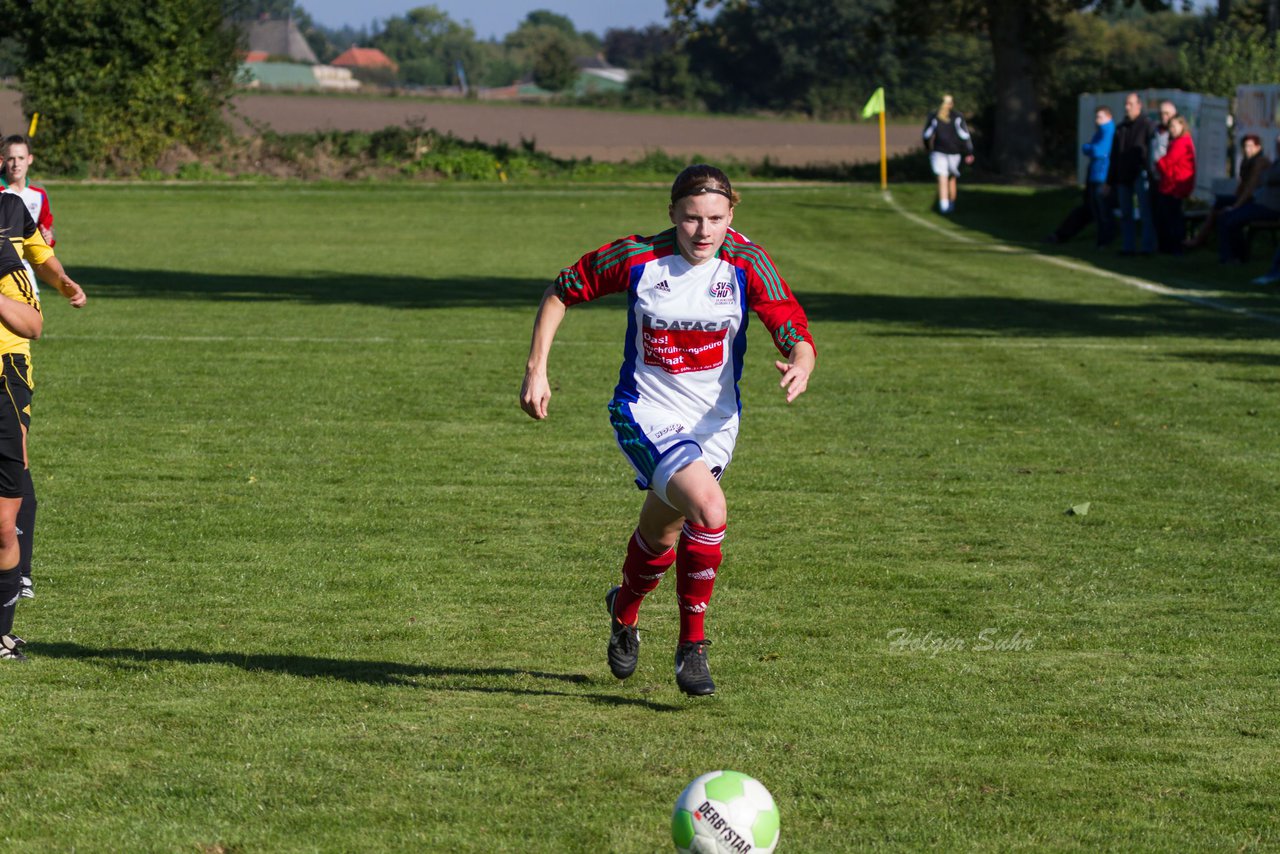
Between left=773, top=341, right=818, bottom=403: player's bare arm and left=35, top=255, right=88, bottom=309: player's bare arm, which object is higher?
left=35, top=255, right=88, bottom=309: player's bare arm

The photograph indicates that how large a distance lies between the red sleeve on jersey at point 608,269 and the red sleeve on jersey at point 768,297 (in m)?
0.25

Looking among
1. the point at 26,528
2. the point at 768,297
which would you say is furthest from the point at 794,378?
the point at 26,528

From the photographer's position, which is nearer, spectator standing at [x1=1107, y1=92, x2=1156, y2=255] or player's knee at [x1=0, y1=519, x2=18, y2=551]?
player's knee at [x1=0, y1=519, x2=18, y2=551]

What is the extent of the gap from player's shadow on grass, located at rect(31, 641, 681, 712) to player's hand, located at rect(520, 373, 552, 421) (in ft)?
3.53

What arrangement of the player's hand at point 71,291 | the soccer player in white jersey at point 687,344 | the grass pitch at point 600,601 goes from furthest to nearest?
the player's hand at point 71,291
the soccer player in white jersey at point 687,344
the grass pitch at point 600,601

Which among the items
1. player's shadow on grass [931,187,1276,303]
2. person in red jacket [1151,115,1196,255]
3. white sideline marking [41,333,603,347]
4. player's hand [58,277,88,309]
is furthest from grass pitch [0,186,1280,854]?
person in red jacket [1151,115,1196,255]

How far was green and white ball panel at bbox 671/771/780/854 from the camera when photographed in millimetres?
4262

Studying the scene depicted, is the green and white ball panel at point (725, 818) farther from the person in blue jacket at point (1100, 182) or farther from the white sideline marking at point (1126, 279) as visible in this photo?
the person in blue jacket at point (1100, 182)

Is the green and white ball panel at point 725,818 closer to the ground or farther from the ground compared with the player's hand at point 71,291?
closer to the ground

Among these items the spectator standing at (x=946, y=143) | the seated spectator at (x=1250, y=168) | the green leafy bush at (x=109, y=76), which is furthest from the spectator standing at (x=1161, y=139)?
the green leafy bush at (x=109, y=76)

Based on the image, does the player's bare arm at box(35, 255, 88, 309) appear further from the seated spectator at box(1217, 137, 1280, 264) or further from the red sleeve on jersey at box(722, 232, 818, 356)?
the seated spectator at box(1217, 137, 1280, 264)

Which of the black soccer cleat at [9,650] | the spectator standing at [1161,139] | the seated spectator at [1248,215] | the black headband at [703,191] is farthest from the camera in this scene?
the spectator standing at [1161,139]

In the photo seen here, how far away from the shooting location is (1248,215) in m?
23.7

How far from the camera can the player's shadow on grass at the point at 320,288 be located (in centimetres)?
2041
